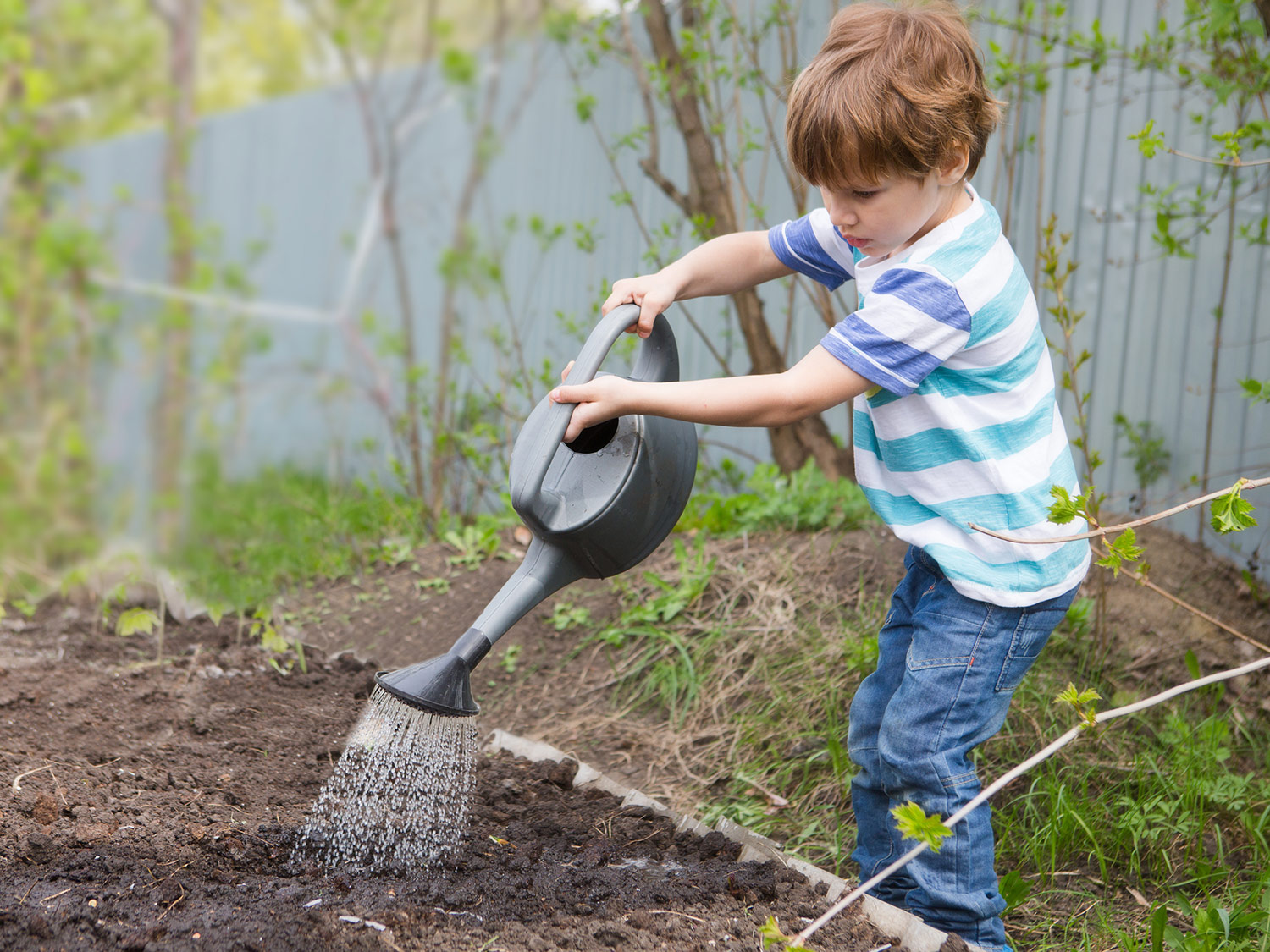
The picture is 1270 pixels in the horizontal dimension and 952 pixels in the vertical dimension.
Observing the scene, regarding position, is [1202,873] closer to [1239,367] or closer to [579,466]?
[579,466]

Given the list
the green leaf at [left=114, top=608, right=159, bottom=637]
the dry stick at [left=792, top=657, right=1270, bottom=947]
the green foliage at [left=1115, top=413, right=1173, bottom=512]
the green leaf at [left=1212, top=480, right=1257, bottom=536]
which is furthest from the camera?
the green foliage at [left=1115, top=413, right=1173, bottom=512]

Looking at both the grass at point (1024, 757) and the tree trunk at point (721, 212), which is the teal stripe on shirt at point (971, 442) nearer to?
the grass at point (1024, 757)

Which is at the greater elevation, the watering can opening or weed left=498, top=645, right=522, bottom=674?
the watering can opening

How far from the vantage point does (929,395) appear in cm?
146

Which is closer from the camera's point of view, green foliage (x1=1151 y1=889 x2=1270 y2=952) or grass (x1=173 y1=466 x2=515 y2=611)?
green foliage (x1=1151 y1=889 x2=1270 y2=952)

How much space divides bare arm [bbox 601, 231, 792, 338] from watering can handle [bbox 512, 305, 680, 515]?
0.12 feet

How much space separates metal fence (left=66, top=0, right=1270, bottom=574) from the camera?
9.64 ft

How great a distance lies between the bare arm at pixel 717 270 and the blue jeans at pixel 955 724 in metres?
0.63

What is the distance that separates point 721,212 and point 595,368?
198 cm

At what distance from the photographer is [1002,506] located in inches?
57.9

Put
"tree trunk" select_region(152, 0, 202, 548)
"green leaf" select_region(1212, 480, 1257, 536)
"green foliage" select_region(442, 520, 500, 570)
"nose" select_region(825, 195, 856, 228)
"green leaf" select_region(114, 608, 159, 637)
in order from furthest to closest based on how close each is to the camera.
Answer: "tree trunk" select_region(152, 0, 202, 548) → "green foliage" select_region(442, 520, 500, 570) → "green leaf" select_region(114, 608, 159, 637) → "nose" select_region(825, 195, 856, 228) → "green leaf" select_region(1212, 480, 1257, 536)

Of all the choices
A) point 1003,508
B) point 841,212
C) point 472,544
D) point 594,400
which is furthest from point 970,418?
point 472,544

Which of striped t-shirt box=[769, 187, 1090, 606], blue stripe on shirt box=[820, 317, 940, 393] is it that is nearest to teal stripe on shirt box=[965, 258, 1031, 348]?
striped t-shirt box=[769, 187, 1090, 606]

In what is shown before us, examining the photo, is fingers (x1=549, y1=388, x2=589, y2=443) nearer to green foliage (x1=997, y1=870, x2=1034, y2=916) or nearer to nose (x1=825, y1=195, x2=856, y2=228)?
nose (x1=825, y1=195, x2=856, y2=228)
